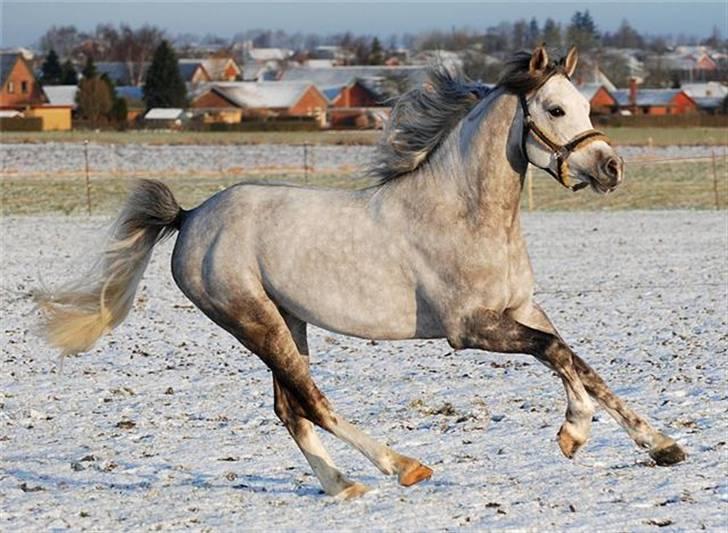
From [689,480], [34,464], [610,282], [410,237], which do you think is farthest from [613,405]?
[610,282]

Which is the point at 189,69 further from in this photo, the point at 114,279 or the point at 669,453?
the point at 669,453

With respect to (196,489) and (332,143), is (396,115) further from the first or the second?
(332,143)

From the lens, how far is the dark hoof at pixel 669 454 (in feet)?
22.5

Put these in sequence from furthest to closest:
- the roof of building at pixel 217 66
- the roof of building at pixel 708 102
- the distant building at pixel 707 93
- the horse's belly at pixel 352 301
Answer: the roof of building at pixel 217 66 < the distant building at pixel 707 93 < the roof of building at pixel 708 102 < the horse's belly at pixel 352 301

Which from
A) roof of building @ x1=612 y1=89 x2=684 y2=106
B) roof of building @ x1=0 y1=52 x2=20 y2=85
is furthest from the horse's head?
roof of building @ x1=612 y1=89 x2=684 y2=106

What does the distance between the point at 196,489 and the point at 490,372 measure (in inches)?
147

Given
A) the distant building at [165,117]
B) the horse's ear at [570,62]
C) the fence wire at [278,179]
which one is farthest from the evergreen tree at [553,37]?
the distant building at [165,117]

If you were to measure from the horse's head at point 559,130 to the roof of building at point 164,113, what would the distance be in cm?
7925

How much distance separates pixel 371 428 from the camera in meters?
8.96

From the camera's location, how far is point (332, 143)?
5694 centimetres

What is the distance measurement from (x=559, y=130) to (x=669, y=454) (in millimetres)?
1602

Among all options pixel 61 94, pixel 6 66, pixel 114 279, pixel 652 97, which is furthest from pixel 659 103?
pixel 114 279

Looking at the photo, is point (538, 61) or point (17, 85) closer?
point (538, 61)

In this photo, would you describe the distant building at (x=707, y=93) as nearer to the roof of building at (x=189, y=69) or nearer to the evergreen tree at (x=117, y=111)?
the roof of building at (x=189, y=69)
